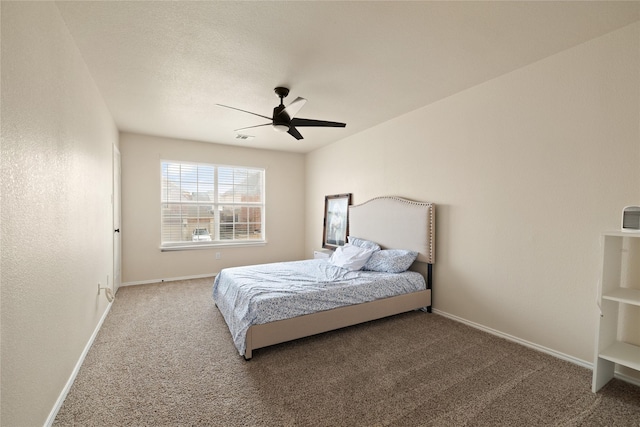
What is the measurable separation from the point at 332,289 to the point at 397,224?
1.40 meters

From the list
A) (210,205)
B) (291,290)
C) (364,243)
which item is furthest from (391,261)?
(210,205)

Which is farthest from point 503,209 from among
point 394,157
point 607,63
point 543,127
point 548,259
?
point 394,157

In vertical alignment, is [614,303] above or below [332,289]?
above

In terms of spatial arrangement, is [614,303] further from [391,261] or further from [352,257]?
[352,257]

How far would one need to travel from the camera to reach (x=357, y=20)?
1.95m

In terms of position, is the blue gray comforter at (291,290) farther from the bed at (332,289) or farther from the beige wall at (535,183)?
the beige wall at (535,183)

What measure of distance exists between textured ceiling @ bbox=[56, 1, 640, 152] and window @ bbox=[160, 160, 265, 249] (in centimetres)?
187

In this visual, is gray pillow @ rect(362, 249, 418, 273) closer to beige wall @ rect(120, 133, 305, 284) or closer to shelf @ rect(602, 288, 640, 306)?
shelf @ rect(602, 288, 640, 306)

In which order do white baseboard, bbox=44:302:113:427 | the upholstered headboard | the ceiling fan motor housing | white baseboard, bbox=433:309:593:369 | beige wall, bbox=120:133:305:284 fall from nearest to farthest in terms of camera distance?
white baseboard, bbox=44:302:113:427
white baseboard, bbox=433:309:593:369
the ceiling fan motor housing
the upholstered headboard
beige wall, bbox=120:133:305:284

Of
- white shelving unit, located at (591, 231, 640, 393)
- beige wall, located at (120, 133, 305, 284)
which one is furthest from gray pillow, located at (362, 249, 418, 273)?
beige wall, located at (120, 133, 305, 284)

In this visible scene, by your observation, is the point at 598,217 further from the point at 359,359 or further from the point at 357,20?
the point at 357,20

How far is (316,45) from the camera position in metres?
2.23

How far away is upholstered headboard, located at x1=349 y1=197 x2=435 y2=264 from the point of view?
133 inches

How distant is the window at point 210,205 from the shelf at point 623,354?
5026 millimetres
